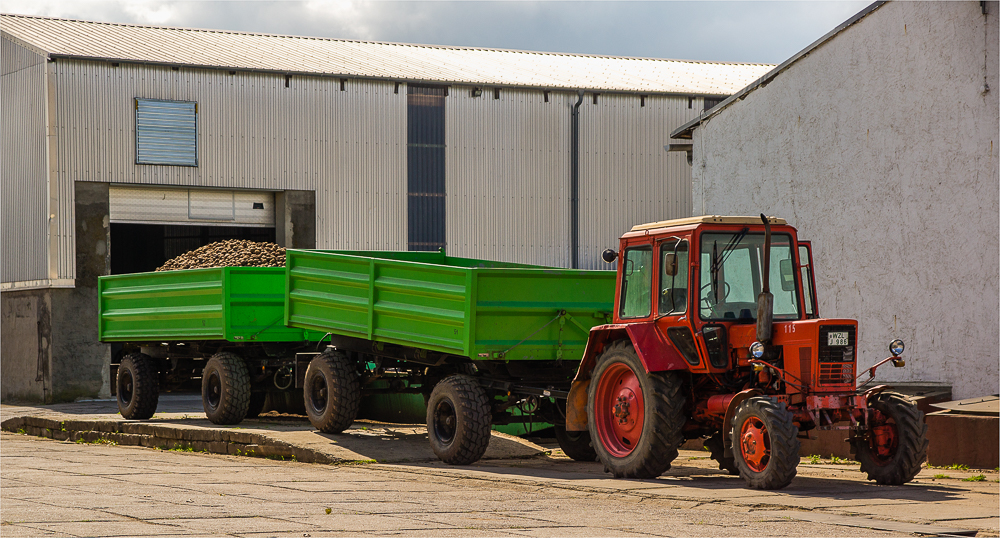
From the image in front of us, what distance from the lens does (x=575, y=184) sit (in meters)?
30.3

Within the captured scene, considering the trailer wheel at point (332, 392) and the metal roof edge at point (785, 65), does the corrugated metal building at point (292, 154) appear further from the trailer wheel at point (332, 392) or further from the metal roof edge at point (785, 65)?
the trailer wheel at point (332, 392)

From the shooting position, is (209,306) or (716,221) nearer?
(716,221)

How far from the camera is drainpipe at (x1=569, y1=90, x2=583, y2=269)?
99.0 feet

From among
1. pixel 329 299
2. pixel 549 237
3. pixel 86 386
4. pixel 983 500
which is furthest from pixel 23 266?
pixel 983 500

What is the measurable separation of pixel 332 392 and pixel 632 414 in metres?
4.46

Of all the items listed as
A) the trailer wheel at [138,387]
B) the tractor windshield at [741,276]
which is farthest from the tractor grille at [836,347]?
the trailer wheel at [138,387]

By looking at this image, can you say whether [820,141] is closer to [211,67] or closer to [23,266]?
[211,67]

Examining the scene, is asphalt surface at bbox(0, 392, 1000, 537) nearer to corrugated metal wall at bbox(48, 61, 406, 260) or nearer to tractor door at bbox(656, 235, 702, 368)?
tractor door at bbox(656, 235, 702, 368)

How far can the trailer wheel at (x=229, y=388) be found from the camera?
1598 cm

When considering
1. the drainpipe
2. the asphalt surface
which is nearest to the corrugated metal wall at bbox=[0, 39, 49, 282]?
the drainpipe

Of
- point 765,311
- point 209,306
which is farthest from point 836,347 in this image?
point 209,306

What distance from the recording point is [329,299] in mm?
14234

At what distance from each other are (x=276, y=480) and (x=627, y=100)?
21.6 metres

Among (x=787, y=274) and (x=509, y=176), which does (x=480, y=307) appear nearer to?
(x=787, y=274)
